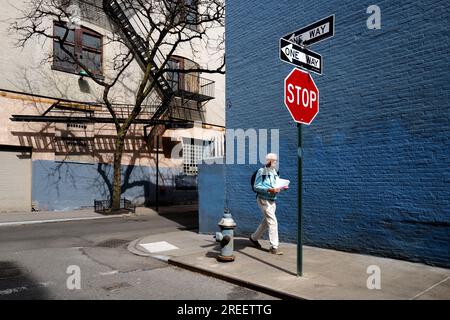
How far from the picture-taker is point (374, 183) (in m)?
6.91

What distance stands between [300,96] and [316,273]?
2.75 meters

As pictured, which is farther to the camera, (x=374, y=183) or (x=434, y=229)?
(x=374, y=183)

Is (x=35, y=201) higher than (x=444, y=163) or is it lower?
lower

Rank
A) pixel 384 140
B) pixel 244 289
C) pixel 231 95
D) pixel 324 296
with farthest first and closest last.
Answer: pixel 231 95 → pixel 384 140 → pixel 244 289 → pixel 324 296

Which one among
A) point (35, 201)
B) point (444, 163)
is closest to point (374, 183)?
point (444, 163)

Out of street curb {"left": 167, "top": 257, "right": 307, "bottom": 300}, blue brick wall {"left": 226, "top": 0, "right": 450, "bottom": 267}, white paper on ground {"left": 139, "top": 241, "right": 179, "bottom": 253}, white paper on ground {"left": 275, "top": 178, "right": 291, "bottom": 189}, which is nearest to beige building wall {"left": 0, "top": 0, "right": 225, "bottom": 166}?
white paper on ground {"left": 139, "top": 241, "right": 179, "bottom": 253}

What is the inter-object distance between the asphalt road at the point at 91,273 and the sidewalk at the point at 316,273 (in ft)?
0.92

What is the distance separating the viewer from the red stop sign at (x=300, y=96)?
216 inches

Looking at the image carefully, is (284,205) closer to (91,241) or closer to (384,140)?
(384,140)

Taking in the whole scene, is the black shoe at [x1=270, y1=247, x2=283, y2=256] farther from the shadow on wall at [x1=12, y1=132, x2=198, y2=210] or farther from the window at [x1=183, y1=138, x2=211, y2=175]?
the window at [x1=183, y1=138, x2=211, y2=175]

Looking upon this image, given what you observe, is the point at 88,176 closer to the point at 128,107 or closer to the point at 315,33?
the point at 128,107

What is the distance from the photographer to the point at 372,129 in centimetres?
697

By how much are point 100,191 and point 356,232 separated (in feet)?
50.0

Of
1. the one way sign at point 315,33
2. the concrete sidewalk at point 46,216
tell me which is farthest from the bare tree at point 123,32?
the one way sign at point 315,33
